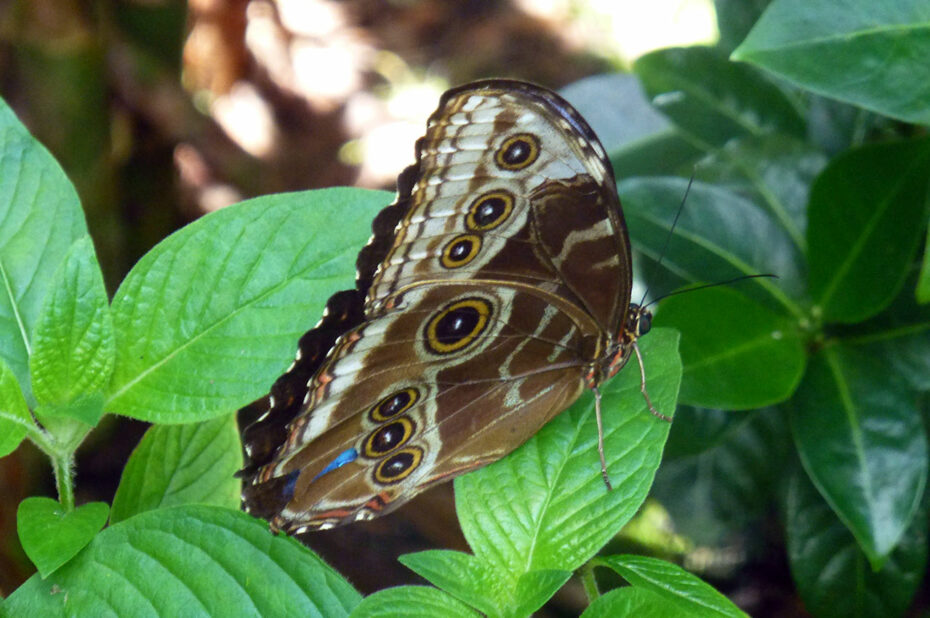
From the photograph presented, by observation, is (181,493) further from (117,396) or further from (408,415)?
(408,415)

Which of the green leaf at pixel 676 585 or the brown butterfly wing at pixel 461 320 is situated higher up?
the brown butterfly wing at pixel 461 320

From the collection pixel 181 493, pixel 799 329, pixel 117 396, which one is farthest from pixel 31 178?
pixel 799 329

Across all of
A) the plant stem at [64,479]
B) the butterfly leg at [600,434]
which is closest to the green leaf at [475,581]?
the butterfly leg at [600,434]

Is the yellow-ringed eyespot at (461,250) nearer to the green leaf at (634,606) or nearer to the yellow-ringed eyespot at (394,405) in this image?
the yellow-ringed eyespot at (394,405)

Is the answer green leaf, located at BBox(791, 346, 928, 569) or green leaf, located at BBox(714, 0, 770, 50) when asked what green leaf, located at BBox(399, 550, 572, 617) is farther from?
green leaf, located at BBox(714, 0, 770, 50)

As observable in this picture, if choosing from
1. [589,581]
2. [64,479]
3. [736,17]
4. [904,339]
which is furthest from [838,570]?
[64,479]

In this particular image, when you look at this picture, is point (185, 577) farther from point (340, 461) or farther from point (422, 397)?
point (422, 397)

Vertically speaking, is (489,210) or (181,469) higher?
(489,210)
